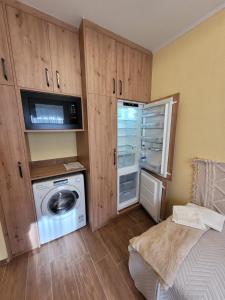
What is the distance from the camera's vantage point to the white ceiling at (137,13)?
3.86ft

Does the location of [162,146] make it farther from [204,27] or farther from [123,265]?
[123,265]

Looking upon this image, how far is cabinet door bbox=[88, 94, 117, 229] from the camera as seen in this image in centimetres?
157

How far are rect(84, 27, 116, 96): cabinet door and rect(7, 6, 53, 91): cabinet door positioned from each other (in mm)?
417

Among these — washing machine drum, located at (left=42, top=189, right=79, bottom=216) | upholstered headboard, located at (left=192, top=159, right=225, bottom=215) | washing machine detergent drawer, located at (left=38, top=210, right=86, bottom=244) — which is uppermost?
upholstered headboard, located at (left=192, top=159, right=225, bottom=215)

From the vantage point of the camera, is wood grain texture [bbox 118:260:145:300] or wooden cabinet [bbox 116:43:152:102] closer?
wood grain texture [bbox 118:260:145:300]

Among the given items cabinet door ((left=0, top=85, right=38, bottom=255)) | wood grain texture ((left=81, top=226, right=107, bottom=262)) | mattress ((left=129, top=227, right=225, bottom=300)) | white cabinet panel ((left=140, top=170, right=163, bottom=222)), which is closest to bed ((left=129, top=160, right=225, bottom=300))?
mattress ((left=129, top=227, right=225, bottom=300))

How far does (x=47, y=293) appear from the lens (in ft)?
3.75

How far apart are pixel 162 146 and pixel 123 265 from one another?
1.40 meters

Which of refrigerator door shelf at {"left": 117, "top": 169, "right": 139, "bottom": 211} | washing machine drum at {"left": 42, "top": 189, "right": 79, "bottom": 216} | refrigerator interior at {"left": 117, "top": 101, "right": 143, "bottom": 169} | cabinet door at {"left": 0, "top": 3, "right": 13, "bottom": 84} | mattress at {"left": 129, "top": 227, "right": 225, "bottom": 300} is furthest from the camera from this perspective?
refrigerator door shelf at {"left": 117, "top": 169, "right": 139, "bottom": 211}

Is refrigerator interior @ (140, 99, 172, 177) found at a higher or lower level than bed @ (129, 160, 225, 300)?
higher

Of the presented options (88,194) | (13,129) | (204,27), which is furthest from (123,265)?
(204,27)

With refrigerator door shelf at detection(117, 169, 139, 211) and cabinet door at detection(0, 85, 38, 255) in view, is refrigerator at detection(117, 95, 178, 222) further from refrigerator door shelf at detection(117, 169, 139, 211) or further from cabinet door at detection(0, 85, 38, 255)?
cabinet door at detection(0, 85, 38, 255)

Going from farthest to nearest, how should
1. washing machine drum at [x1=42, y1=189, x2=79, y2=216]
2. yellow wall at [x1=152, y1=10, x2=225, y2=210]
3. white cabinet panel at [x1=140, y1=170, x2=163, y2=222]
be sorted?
white cabinet panel at [x1=140, y1=170, x2=163, y2=222] < washing machine drum at [x1=42, y1=189, x2=79, y2=216] < yellow wall at [x1=152, y1=10, x2=225, y2=210]

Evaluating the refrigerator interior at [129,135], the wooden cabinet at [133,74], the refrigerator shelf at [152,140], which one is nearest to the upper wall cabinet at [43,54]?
the wooden cabinet at [133,74]
